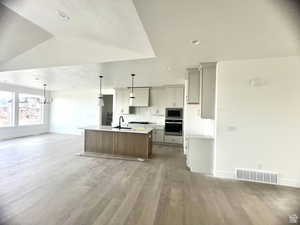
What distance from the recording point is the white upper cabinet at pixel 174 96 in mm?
6816

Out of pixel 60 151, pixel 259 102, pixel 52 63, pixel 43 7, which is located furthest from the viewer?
pixel 60 151

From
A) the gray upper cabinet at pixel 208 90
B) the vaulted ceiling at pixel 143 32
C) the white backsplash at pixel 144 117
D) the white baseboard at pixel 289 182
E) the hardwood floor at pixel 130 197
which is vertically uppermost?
the vaulted ceiling at pixel 143 32

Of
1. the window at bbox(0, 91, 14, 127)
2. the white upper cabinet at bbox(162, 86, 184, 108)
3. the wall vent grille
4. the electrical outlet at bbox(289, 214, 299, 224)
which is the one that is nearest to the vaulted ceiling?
the wall vent grille

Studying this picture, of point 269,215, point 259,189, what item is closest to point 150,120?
point 259,189

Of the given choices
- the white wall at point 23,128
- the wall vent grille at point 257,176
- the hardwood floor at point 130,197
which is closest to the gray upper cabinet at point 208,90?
the wall vent grille at point 257,176

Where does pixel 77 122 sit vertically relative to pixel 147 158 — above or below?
above

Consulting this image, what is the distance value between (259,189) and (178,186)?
1.52 metres

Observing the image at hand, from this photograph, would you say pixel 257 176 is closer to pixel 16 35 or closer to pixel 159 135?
pixel 159 135

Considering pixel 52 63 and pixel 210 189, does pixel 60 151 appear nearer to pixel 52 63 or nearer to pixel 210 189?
pixel 52 63

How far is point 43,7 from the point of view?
7.93ft

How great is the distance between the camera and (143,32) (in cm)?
268

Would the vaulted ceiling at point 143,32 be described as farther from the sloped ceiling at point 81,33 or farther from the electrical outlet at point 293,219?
the electrical outlet at point 293,219

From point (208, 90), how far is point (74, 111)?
26.4 feet

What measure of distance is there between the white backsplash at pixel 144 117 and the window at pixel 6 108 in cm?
504
